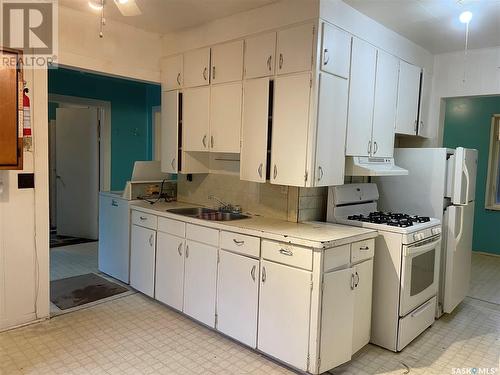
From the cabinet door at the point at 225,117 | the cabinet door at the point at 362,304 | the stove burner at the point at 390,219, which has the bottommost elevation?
the cabinet door at the point at 362,304

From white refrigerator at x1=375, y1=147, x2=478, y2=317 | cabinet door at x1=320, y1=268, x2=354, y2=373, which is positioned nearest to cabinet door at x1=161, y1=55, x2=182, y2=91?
white refrigerator at x1=375, y1=147, x2=478, y2=317

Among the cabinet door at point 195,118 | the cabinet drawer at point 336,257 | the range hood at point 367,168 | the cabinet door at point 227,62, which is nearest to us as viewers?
the cabinet drawer at point 336,257

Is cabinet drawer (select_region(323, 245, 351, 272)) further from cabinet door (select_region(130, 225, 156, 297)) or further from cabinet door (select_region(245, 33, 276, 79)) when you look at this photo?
cabinet door (select_region(130, 225, 156, 297))

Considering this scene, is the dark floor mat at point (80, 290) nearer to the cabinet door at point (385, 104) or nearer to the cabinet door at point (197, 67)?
the cabinet door at point (197, 67)

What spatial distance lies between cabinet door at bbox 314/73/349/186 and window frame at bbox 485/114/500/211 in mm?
4084

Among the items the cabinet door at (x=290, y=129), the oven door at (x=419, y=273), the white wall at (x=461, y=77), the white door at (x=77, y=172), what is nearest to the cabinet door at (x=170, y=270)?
the cabinet door at (x=290, y=129)

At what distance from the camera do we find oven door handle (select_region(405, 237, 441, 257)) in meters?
2.77

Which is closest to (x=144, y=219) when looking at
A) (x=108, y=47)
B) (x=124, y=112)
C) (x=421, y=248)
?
(x=108, y=47)

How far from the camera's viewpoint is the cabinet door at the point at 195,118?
3.54 m

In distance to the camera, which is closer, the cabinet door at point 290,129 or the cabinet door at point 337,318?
the cabinet door at point 337,318

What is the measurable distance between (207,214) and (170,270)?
65cm

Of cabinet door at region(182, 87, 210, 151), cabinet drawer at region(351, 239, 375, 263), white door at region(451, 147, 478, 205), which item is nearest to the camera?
cabinet drawer at region(351, 239, 375, 263)

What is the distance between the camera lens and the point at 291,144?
2809 millimetres

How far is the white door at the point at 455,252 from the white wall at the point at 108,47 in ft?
10.7
